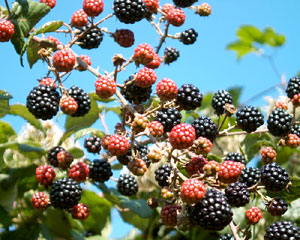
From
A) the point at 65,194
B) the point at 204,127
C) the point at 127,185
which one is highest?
the point at 204,127

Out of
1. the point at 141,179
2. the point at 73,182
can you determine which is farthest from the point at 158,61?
the point at 141,179

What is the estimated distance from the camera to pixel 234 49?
7387 millimetres

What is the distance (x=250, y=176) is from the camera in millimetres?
2957

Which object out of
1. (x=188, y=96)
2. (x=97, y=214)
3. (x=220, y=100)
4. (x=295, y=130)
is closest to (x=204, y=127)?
(x=188, y=96)

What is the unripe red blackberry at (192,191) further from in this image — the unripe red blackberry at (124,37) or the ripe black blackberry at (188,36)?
the ripe black blackberry at (188,36)

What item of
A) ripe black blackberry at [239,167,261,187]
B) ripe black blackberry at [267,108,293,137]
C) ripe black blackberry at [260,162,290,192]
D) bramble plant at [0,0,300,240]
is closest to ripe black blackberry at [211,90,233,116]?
bramble plant at [0,0,300,240]

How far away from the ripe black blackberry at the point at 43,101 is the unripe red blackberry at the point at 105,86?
25 cm

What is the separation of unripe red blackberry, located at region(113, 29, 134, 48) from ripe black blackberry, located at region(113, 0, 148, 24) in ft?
0.19

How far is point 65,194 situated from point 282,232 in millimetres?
1178

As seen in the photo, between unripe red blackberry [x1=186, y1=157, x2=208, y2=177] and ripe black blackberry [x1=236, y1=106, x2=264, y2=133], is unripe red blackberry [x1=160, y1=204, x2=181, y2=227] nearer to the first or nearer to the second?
unripe red blackberry [x1=186, y1=157, x2=208, y2=177]

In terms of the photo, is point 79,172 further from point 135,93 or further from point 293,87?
point 293,87

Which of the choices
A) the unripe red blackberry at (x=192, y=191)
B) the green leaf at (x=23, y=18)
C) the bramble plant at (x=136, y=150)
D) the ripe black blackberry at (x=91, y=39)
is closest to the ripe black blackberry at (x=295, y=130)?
the bramble plant at (x=136, y=150)

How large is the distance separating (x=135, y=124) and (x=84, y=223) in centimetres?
172

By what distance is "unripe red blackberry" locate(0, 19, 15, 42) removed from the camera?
2.69 meters
